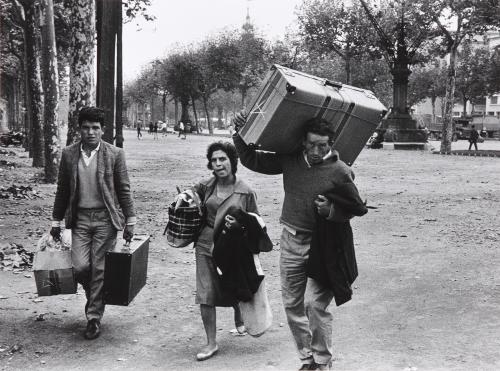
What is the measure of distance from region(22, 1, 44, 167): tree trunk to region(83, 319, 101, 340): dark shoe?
16917mm

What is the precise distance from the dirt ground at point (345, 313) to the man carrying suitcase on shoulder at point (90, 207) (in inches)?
19.5

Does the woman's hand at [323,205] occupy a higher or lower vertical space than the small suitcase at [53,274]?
higher

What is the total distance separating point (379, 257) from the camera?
28.1ft

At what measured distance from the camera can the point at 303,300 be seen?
445 cm

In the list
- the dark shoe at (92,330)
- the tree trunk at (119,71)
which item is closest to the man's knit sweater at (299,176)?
the dark shoe at (92,330)

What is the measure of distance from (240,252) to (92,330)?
1495 millimetres

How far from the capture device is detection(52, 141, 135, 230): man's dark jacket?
5152 millimetres

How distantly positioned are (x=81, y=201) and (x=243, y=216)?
1430 millimetres

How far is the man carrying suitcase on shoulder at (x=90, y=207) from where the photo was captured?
16.9 ft

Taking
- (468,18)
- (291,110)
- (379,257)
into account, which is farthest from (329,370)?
(468,18)

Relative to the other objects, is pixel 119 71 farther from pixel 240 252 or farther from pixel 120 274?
pixel 240 252

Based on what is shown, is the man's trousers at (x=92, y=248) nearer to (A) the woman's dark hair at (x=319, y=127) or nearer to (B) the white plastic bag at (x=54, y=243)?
(B) the white plastic bag at (x=54, y=243)

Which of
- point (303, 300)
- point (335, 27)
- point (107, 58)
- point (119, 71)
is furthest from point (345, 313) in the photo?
point (335, 27)

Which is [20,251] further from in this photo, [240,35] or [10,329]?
[240,35]
